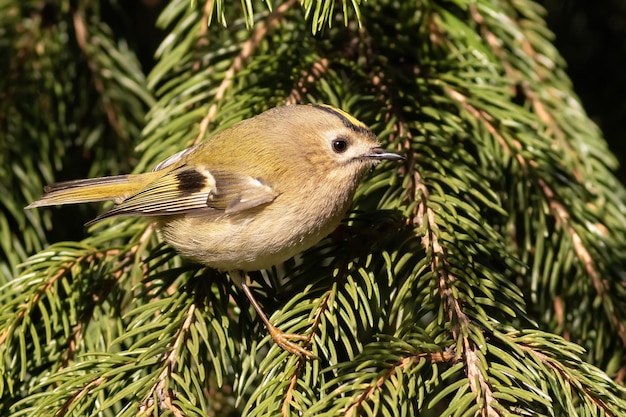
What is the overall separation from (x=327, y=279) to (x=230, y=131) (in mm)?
430

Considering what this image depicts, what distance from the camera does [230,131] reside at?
1.56 metres

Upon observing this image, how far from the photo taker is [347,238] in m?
1.44

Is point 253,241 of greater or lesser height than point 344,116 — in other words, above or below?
below

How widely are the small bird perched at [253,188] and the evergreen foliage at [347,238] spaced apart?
0.05 meters

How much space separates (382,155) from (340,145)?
0.18 m

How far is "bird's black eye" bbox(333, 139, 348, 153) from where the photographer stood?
1.54 meters

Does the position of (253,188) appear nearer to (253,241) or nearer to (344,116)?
(253,241)

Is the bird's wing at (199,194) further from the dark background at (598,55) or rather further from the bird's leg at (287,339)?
the dark background at (598,55)

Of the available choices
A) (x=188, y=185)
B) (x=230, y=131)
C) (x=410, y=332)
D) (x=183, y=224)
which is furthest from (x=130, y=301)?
(x=410, y=332)

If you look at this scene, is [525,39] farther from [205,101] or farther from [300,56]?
[205,101]

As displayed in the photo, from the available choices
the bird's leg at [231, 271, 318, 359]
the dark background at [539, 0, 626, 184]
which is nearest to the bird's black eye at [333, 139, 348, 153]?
the bird's leg at [231, 271, 318, 359]

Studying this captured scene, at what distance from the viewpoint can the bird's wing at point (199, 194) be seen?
152 centimetres

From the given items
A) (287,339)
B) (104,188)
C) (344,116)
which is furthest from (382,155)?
(104,188)

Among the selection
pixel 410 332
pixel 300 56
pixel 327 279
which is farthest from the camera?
pixel 300 56
